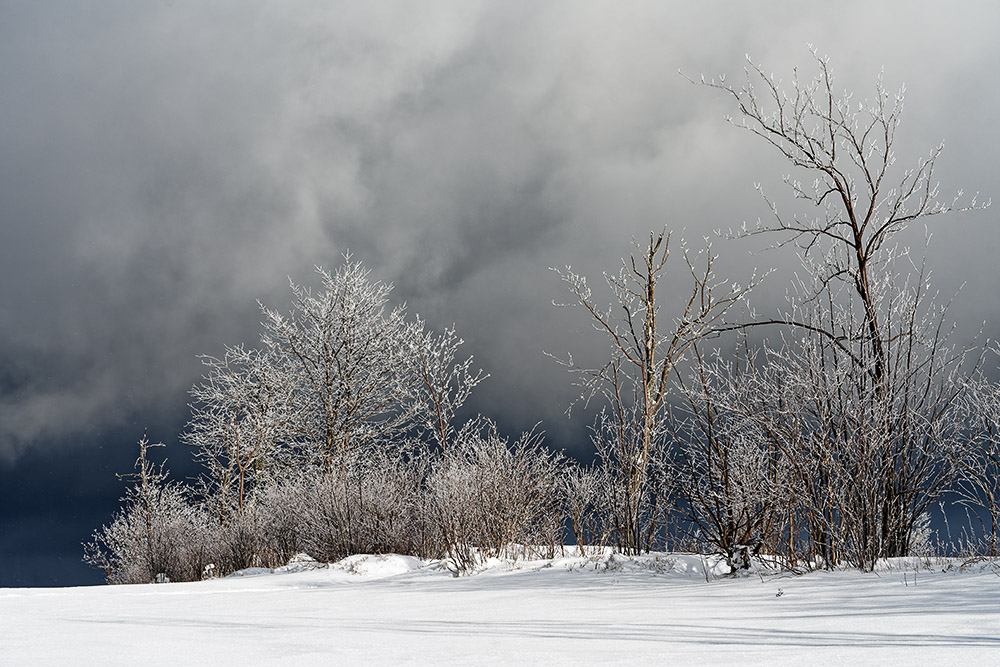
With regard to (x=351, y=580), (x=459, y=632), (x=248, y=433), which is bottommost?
(x=351, y=580)

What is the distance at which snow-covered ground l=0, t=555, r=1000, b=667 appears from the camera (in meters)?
2.53

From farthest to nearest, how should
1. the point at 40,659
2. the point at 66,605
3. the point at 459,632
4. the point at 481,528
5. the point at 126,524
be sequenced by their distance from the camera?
the point at 126,524
the point at 481,528
the point at 66,605
the point at 459,632
the point at 40,659

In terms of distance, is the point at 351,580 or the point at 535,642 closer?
the point at 535,642

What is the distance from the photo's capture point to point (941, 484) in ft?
18.9

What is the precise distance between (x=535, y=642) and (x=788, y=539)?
3.87 meters

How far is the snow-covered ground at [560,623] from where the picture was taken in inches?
→ 99.7

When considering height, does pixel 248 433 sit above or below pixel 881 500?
above

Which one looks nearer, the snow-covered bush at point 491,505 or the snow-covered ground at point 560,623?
the snow-covered ground at point 560,623

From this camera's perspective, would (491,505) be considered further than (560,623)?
Yes

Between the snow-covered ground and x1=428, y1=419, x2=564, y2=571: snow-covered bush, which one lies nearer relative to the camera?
the snow-covered ground

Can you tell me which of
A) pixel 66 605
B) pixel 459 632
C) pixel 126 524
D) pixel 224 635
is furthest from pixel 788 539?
pixel 126 524

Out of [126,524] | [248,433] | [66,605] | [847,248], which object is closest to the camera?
[66,605]

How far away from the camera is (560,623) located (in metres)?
3.54

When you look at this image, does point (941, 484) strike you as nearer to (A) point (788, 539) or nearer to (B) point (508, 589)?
(A) point (788, 539)
